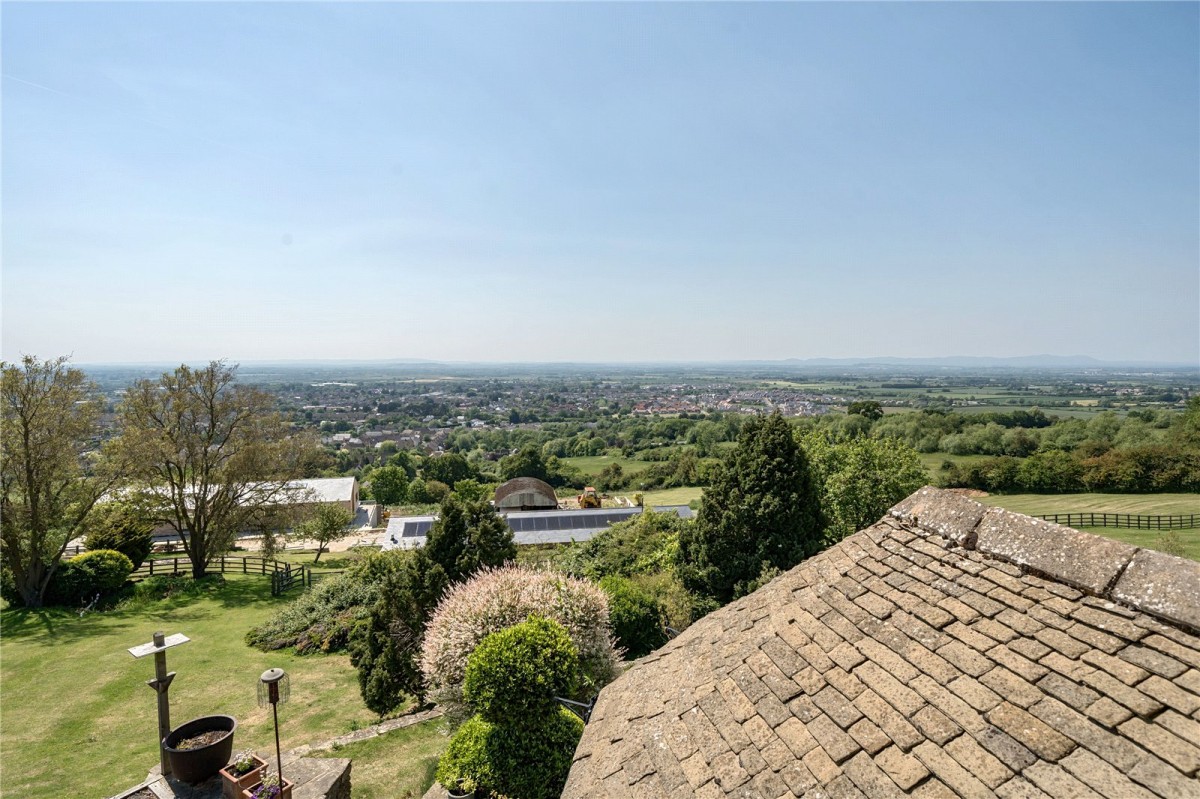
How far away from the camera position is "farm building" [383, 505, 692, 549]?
29078 mm

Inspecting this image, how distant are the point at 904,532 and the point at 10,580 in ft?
90.0

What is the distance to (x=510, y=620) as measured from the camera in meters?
8.84

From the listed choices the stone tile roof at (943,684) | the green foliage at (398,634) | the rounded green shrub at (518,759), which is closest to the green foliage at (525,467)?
the green foliage at (398,634)

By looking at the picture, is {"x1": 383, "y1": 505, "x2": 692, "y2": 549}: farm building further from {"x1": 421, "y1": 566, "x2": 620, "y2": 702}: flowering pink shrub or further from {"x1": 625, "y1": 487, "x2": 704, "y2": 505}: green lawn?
{"x1": 421, "y1": 566, "x2": 620, "y2": 702}: flowering pink shrub

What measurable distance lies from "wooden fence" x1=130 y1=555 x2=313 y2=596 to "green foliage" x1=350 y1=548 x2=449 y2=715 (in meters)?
12.2

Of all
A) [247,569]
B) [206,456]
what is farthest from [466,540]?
[247,569]

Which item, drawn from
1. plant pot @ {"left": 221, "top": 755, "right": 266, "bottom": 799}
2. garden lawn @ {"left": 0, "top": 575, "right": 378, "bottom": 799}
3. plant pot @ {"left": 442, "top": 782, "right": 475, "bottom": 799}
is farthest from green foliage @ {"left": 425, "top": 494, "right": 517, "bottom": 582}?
plant pot @ {"left": 442, "top": 782, "right": 475, "bottom": 799}

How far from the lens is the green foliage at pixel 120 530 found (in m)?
21.4

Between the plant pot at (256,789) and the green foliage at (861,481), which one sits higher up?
the green foliage at (861,481)

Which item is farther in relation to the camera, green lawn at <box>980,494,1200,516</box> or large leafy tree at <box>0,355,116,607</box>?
green lawn at <box>980,494,1200,516</box>

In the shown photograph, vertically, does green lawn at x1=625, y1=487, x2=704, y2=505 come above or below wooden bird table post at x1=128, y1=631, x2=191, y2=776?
below

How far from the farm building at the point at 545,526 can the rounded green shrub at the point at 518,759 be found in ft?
66.4

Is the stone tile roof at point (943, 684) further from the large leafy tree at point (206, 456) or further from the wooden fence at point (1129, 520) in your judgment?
the wooden fence at point (1129, 520)

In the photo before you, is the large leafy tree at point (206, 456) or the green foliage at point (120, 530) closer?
the green foliage at point (120, 530)
